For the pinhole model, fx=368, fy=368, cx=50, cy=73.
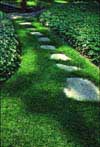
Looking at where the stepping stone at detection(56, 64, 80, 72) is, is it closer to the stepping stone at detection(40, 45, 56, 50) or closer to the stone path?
the stone path

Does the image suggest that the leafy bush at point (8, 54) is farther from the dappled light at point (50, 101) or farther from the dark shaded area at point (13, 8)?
the dark shaded area at point (13, 8)

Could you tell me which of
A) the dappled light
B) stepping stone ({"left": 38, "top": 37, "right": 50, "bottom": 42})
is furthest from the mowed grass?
stepping stone ({"left": 38, "top": 37, "right": 50, "bottom": 42})

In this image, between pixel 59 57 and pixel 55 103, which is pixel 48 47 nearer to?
pixel 59 57

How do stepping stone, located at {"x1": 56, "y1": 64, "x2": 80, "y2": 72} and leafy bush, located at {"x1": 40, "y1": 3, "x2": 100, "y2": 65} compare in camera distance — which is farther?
leafy bush, located at {"x1": 40, "y1": 3, "x2": 100, "y2": 65}

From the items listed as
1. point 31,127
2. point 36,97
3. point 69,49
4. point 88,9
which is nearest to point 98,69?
point 69,49

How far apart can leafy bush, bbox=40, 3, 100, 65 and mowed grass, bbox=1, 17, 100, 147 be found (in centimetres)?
212

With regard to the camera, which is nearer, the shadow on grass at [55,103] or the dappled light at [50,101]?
the dappled light at [50,101]

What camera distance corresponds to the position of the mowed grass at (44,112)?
25.0 feet

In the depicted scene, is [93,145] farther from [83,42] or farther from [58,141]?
[83,42]

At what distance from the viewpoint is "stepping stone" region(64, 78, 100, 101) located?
9570 mm

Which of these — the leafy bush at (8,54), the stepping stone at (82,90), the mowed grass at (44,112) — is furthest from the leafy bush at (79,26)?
the leafy bush at (8,54)

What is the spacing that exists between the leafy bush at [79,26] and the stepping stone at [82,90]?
2387mm

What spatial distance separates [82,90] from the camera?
9922mm

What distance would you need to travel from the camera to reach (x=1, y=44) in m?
12.7
